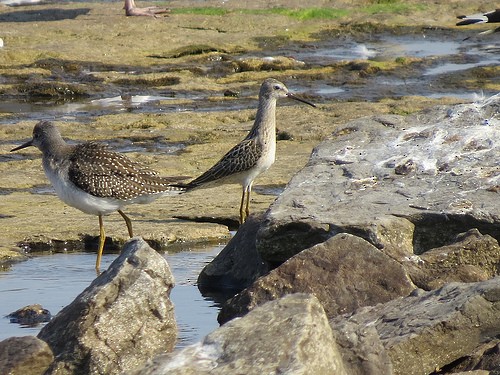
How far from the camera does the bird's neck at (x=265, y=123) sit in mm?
10836

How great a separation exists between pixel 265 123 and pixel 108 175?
2.04m

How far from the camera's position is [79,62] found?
1789cm

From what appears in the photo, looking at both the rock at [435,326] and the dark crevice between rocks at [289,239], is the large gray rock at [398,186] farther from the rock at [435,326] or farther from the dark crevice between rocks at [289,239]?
the rock at [435,326]

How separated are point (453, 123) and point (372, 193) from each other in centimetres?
114

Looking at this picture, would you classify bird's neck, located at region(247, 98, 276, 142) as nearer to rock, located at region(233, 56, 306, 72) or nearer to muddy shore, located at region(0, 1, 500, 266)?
muddy shore, located at region(0, 1, 500, 266)

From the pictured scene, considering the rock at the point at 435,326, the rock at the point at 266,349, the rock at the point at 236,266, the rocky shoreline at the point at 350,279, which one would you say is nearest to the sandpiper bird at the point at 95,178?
the rock at the point at 236,266

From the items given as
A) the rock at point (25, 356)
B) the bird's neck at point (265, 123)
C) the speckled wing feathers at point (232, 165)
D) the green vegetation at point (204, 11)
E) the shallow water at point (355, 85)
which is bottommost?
the shallow water at point (355, 85)

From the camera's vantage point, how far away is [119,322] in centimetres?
604

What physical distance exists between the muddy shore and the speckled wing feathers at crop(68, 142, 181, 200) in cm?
38

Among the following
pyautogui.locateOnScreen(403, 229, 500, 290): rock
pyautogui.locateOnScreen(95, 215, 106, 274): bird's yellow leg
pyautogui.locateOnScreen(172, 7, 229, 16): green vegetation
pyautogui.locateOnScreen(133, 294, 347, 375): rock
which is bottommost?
pyautogui.locateOnScreen(172, 7, 229, 16): green vegetation

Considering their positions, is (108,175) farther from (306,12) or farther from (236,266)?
(306,12)

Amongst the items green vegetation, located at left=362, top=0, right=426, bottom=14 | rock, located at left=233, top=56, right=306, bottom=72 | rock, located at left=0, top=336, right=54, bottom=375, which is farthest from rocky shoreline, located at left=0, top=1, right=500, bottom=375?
green vegetation, located at left=362, top=0, right=426, bottom=14

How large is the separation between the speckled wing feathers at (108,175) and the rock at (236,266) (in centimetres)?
126

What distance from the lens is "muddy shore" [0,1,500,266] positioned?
411 inches
